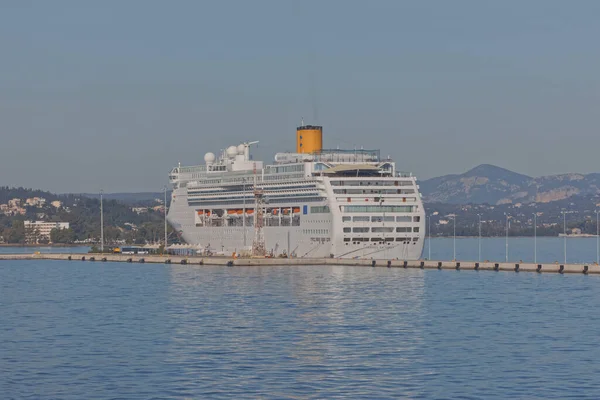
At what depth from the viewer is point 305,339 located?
48.2m

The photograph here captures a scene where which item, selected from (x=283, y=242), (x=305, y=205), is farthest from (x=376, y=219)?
(x=283, y=242)

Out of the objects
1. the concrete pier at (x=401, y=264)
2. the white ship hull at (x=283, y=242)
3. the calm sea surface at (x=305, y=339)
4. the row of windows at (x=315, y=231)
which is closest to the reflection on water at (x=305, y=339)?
the calm sea surface at (x=305, y=339)

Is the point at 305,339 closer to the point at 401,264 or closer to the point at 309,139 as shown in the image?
the point at 401,264

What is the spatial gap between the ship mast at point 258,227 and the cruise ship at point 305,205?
0.31ft

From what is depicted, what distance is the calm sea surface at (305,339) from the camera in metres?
37.8

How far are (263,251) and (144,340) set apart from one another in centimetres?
5748

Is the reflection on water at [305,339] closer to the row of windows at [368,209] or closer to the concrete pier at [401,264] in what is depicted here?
the concrete pier at [401,264]

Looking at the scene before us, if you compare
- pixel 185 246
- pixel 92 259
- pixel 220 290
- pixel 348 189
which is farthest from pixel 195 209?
pixel 220 290

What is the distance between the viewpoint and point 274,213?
353 ft

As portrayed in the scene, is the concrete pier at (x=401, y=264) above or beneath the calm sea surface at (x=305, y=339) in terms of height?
above

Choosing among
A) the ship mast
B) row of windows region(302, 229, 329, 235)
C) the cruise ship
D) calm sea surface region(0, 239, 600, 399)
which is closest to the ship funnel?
the cruise ship

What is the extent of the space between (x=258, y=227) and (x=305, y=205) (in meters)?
7.53

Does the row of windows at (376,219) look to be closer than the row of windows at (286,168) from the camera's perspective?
Yes

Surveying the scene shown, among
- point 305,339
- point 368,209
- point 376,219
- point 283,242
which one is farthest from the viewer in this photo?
point 283,242
